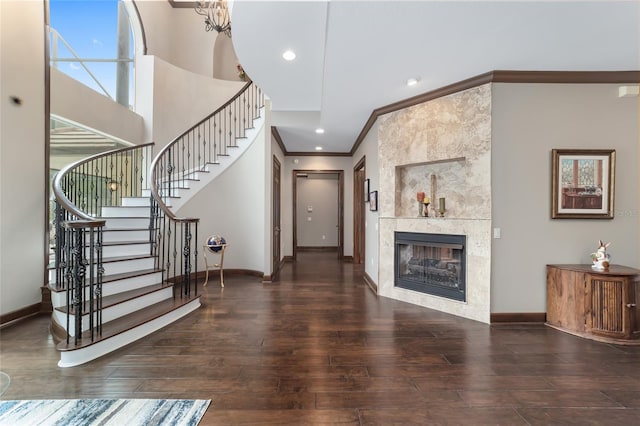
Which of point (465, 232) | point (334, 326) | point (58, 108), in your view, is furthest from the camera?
point (58, 108)

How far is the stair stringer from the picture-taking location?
550 centimetres

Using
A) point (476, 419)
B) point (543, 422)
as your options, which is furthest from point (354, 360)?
point (543, 422)

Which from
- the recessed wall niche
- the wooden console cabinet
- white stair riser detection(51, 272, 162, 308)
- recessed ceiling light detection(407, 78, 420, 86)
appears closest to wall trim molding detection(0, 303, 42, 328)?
white stair riser detection(51, 272, 162, 308)

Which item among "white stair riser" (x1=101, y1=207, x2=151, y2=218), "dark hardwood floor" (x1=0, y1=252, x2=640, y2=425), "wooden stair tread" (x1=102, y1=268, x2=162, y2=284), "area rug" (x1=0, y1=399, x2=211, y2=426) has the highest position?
"white stair riser" (x1=101, y1=207, x2=151, y2=218)

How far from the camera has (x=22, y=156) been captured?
11.7 ft

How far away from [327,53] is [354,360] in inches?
118

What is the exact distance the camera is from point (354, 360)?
251cm

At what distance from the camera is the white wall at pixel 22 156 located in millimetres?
3379

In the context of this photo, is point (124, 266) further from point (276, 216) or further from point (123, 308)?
point (276, 216)

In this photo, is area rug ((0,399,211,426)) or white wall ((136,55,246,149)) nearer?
area rug ((0,399,211,426))

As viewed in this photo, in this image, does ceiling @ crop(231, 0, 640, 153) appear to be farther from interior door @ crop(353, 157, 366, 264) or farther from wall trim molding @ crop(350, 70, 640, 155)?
interior door @ crop(353, 157, 366, 264)

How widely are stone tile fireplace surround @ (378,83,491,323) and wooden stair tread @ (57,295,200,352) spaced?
2.95 meters

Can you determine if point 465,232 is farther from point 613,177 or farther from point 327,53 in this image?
point 327,53

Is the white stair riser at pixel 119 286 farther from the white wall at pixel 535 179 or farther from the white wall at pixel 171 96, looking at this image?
the white wall at pixel 535 179
